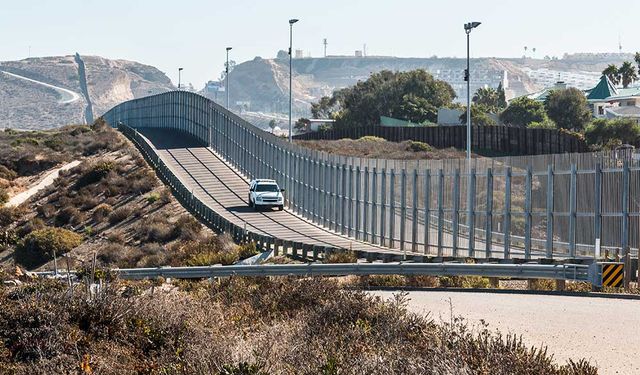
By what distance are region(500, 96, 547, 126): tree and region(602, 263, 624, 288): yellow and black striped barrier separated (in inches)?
4792

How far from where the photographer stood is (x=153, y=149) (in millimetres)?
96250

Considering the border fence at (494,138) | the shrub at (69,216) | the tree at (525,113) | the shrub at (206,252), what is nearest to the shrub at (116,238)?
the shrub at (69,216)

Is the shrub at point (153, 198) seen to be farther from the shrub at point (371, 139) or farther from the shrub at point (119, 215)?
the shrub at point (371, 139)

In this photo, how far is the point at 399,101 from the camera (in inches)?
6476

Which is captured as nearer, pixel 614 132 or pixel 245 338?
pixel 245 338

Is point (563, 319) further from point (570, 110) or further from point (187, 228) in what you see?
point (570, 110)

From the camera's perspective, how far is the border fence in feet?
293

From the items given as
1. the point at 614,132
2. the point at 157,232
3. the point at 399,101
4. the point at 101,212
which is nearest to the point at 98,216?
the point at 101,212

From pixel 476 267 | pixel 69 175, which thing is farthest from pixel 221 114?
pixel 476 267

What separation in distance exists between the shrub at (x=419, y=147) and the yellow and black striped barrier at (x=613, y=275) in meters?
72.8

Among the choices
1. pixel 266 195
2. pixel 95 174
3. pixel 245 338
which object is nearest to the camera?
pixel 245 338

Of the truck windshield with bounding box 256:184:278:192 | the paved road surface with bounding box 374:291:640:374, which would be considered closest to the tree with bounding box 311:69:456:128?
the truck windshield with bounding box 256:184:278:192

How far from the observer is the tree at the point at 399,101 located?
15975 cm

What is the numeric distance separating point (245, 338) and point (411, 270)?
1099cm
